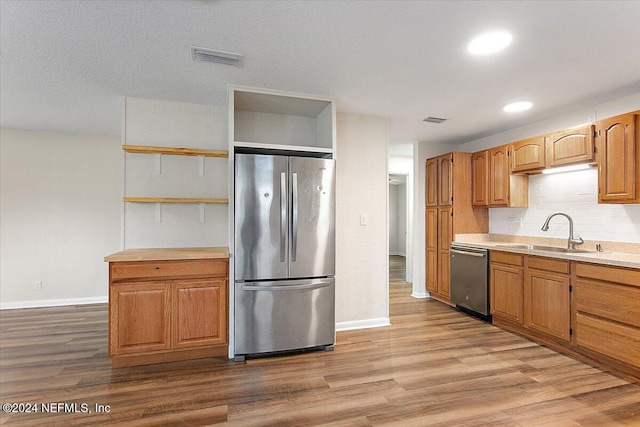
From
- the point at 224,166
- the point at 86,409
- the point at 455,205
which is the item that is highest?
the point at 224,166

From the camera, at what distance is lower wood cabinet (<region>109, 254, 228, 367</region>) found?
8.59 feet

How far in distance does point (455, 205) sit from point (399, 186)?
7270 mm

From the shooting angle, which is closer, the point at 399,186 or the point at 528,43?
the point at 528,43

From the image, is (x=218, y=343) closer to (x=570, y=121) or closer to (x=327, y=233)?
(x=327, y=233)

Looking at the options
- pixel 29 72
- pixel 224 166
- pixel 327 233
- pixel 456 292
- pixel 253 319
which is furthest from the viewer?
pixel 456 292

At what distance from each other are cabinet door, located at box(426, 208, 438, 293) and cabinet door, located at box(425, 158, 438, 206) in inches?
5.5

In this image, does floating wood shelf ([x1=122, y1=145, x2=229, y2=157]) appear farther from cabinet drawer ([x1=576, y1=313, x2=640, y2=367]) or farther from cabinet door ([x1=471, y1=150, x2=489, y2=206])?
cabinet drawer ([x1=576, y1=313, x2=640, y2=367])

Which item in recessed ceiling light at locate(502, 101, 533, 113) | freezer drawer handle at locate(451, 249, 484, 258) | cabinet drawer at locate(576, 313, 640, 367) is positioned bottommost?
cabinet drawer at locate(576, 313, 640, 367)

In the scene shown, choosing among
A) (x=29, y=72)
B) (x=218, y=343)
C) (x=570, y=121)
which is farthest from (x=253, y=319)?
(x=570, y=121)

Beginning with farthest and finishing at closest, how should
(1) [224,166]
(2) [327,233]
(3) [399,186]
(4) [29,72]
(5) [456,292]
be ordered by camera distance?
(3) [399,186] → (5) [456,292] → (1) [224,166] → (2) [327,233] → (4) [29,72]

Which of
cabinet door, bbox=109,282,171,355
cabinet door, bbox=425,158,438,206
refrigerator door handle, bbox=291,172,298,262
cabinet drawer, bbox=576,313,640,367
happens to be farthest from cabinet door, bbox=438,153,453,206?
cabinet door, bbox=109,282,171,355

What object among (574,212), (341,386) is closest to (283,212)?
(341,386)

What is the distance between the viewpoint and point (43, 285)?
4504 millimetres

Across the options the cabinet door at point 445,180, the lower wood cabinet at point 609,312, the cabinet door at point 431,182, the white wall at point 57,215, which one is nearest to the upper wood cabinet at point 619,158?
the lower wood cabinet at point 609,312
